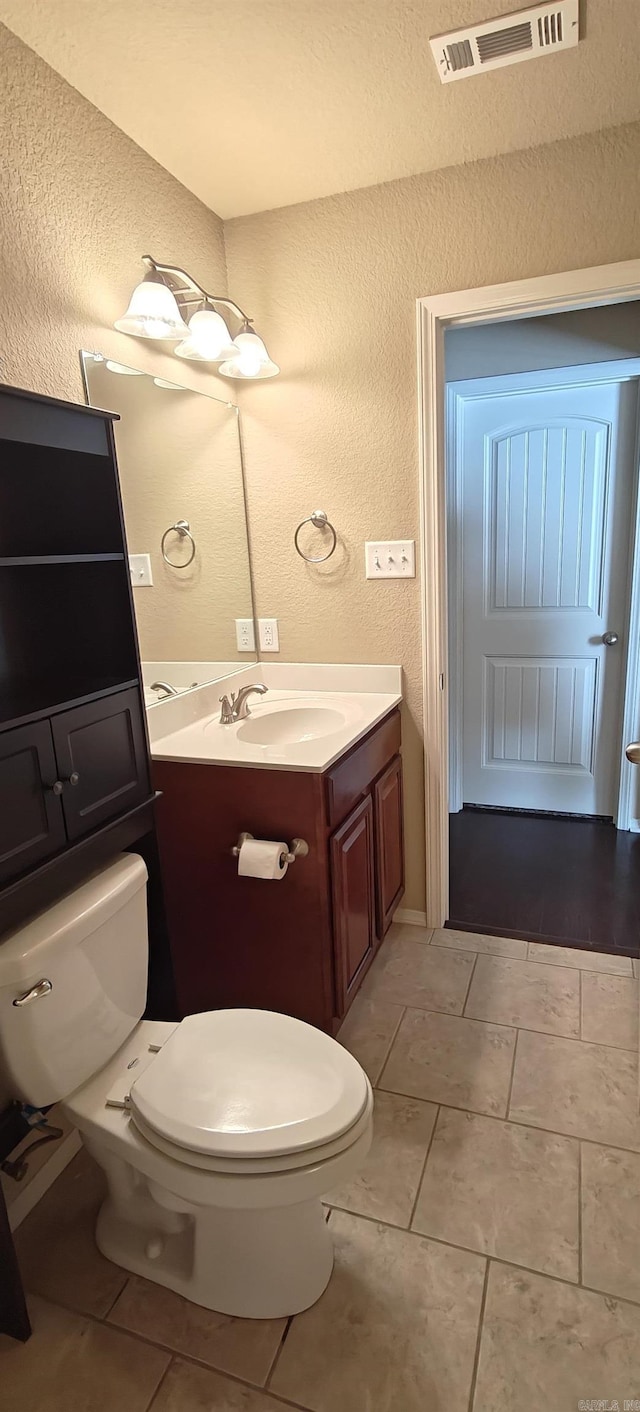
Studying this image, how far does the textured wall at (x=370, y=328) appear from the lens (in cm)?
186

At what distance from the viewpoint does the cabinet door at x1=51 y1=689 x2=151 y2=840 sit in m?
1.25

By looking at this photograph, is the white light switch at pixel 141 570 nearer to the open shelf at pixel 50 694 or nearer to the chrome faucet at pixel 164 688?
the chrome faucet at pixel 164 688

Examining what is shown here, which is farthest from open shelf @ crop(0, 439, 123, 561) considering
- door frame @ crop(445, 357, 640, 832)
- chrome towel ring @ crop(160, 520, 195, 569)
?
door frame @ crop(445, 357, 640, 832)

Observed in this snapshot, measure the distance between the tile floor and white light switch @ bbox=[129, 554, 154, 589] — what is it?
4.46ft

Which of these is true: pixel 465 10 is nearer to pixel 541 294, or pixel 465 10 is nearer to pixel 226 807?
pixel 541 294

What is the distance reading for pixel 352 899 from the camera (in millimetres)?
1859

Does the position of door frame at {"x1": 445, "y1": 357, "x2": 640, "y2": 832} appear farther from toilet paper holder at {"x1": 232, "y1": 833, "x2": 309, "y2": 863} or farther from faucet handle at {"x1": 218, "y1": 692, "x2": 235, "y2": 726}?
toilet paper holder at {"x1": 232, "y1": 833, "x2": 309, "y2": 863}

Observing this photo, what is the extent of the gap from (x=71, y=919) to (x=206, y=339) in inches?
59.7

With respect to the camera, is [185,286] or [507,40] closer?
[507,40]

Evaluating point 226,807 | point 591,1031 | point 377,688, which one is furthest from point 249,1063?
point 377,688

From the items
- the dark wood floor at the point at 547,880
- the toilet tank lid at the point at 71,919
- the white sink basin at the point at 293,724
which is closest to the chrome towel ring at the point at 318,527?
the white sink basin at the point at 293,724

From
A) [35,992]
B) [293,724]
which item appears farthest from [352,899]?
[35,992]

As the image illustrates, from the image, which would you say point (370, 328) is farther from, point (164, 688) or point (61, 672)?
point (61, 672)

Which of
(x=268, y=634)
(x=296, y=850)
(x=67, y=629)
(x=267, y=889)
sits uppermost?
(x=67, y=629)
